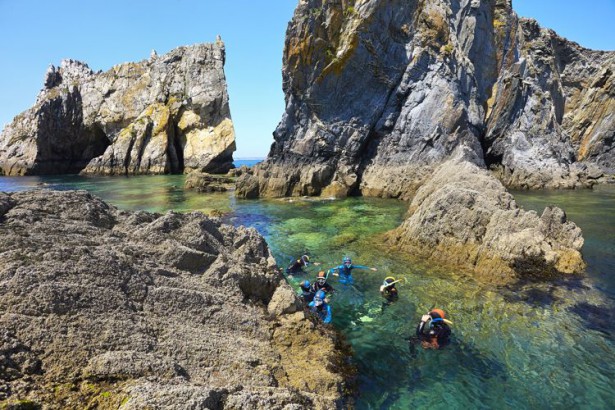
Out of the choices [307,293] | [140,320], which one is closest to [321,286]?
[307,293]

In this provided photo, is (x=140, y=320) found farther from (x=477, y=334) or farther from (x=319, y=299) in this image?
(x=477, y=334)

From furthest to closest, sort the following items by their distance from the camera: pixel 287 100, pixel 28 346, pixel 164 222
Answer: pixel 287 100 → pixel 164 222 → pixel 28 346

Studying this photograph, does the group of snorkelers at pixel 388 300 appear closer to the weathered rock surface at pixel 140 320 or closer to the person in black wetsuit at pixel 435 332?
the person in black wetsuit at pixel 435 332

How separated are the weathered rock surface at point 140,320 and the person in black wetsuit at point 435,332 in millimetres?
3310

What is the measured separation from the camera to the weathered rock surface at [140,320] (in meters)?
4.48

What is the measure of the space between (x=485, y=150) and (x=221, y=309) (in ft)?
164

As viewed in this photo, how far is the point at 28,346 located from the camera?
15.0 ft

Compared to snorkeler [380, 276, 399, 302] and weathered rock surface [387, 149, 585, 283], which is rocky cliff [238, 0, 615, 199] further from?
snorkeler [380, 276, 399, 302]

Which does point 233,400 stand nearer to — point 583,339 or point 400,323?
point 400,323

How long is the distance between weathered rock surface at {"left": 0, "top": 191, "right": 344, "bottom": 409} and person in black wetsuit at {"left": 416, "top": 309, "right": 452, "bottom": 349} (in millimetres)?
3310

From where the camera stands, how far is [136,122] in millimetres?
73062

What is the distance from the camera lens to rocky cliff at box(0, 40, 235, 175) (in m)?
72.3

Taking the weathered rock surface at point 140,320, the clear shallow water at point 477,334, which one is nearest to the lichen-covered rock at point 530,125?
the clear shallow water at point 477,334

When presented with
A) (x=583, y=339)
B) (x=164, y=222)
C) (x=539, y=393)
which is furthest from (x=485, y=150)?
(x=164, y=222)
